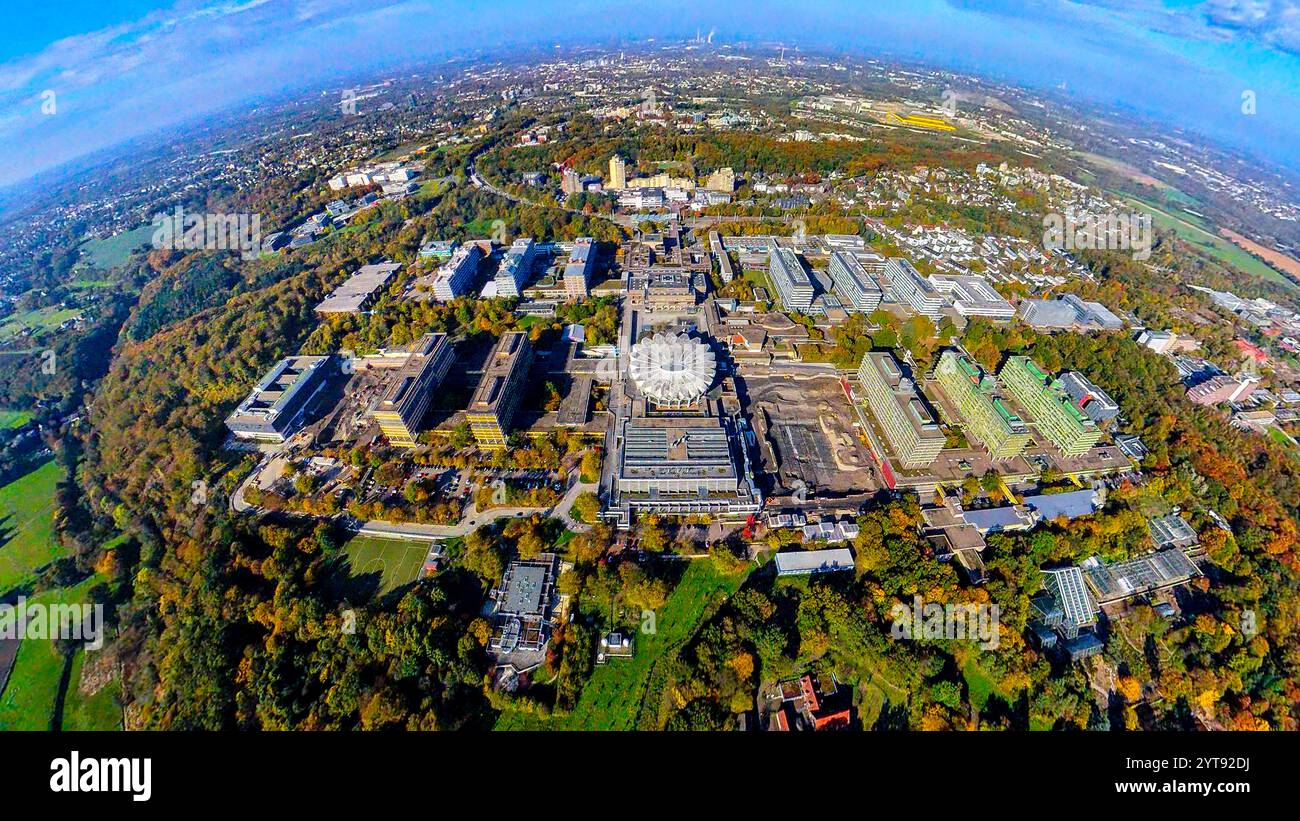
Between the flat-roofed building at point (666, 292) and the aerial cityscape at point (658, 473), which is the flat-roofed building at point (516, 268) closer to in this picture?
the aerial cityscape at point (658, 473)

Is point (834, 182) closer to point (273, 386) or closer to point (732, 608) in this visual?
point (732, 608)

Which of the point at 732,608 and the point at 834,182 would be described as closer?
the point at 732,608

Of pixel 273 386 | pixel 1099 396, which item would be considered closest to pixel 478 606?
pixel 273 386

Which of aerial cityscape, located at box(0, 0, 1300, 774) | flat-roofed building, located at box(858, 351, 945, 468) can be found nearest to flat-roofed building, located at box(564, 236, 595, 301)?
aerial cityscape, located at box(0, 0, 1300, 774)

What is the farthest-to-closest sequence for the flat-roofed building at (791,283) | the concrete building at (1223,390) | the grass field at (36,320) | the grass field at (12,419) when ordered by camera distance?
the grass field at (36,320)
the flat-roofed building at (791,283)
the grass field at (12,419)
the concrete building at (1223,390)

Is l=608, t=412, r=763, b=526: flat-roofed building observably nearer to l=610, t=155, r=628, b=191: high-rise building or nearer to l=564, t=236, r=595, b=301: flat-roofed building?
l=564, t=236, r=595, b=301: flat-roofed building

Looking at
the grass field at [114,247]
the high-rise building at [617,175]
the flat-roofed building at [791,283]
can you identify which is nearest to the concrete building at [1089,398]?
the flat-roofed building at [791,283]

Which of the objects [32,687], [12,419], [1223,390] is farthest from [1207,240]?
[12,419]
